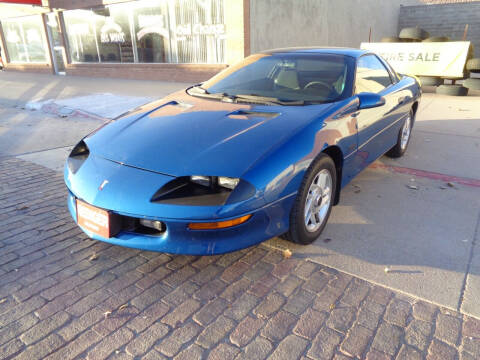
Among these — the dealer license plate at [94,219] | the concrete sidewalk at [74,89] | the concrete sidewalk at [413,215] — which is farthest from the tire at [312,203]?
the concrete sidewalk at [74,89]

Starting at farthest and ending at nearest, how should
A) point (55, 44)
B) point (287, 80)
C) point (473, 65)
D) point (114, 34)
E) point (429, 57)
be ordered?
point (55, 44) → point (114, 34) → point (429, 57) → point (473, 65) → point (287, 80)

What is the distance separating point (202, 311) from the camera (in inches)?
88.4

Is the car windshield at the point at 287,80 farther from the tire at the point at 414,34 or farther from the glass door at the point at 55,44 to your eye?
the glass door at the point at 55,44

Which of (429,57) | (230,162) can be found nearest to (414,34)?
(429,57)

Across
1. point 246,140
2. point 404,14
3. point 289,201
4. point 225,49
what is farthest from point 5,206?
point 404,14

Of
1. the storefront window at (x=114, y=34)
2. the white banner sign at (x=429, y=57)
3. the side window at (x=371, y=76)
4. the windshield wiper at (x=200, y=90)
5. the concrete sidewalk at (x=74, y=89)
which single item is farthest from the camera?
the storefront window at (x=114, y=34)

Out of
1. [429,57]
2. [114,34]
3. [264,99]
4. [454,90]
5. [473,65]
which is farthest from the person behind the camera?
[114,34]

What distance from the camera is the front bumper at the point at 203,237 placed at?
2.25 meters

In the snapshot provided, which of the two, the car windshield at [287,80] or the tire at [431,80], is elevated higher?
the car windshield at [287,80]

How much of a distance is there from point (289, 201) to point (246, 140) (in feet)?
1.66

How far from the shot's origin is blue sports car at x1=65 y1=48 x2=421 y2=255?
2262mm

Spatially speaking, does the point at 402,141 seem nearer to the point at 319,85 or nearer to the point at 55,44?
the point at 319,85

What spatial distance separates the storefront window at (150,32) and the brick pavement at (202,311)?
10.3 m

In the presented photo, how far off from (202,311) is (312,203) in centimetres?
115
